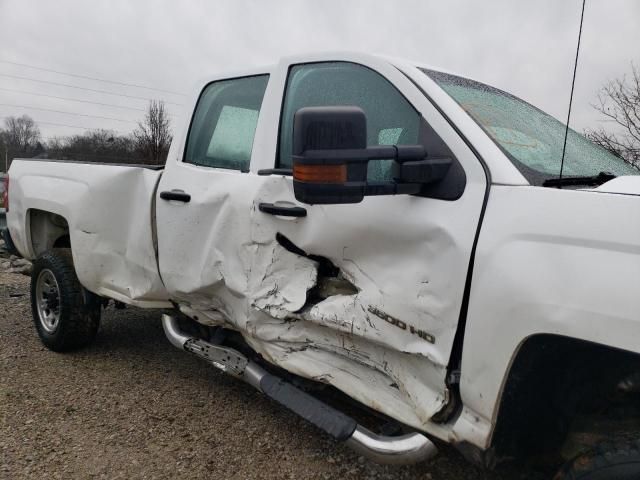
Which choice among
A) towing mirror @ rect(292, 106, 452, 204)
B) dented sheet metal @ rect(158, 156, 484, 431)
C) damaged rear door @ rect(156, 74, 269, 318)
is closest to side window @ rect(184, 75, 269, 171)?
damaged rear door @ rect(156, 74, 269, 318)

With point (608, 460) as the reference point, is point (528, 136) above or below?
above

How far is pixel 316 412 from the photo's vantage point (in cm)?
246

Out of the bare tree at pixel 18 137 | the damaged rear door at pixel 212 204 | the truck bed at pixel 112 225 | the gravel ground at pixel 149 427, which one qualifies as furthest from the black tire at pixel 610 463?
the bare tree at pixel 18 137

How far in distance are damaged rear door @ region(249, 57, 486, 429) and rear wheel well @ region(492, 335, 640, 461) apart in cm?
24

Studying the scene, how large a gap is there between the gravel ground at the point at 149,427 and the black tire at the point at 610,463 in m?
0.35

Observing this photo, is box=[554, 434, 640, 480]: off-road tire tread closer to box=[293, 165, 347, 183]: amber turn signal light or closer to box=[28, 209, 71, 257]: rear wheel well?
box=[293, 165, 347, 183]: amber turn signal light

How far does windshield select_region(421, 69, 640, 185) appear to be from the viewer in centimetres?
210

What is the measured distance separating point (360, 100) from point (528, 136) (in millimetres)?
731

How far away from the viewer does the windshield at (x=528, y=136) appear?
2.10 meters

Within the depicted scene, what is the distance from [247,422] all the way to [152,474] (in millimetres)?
683

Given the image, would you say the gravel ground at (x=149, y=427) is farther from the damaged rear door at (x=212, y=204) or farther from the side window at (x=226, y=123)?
the side window at (x=226, y=123)

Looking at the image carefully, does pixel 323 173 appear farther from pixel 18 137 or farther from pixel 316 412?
pixel 18 137

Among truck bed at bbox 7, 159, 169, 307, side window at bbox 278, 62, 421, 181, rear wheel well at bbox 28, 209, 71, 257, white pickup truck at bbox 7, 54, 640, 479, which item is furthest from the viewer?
rear wheel well at bbox 28, 209, 71, 257

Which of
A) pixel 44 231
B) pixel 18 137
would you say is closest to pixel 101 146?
pixel 44 231
